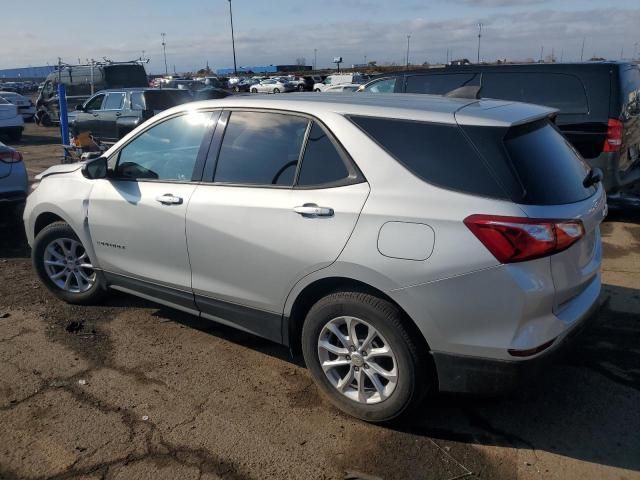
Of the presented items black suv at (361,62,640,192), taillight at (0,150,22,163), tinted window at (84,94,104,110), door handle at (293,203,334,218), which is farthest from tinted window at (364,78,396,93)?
tinted window at (84,94,104,110)

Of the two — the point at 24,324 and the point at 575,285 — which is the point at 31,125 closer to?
the point at 24,324

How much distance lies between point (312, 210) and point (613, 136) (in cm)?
473

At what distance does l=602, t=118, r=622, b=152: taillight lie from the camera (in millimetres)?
6312

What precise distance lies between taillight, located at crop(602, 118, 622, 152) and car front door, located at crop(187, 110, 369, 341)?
177 inches

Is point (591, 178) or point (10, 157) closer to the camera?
point (591, 178)

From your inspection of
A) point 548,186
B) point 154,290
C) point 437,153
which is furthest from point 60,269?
point 548,186

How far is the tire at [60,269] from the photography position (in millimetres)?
4680

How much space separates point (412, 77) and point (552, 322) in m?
5.90

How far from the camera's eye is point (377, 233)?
2883 mm

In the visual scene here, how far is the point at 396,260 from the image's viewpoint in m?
2.81

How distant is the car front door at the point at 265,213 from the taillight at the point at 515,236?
66 cm

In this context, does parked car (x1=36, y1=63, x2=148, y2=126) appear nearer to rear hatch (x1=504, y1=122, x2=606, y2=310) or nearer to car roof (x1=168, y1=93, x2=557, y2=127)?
car roof (x1=168, y1=93, x2=557, y2=127)

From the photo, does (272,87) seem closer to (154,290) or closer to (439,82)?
(439,82)

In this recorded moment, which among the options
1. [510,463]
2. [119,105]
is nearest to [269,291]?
[510,463]
